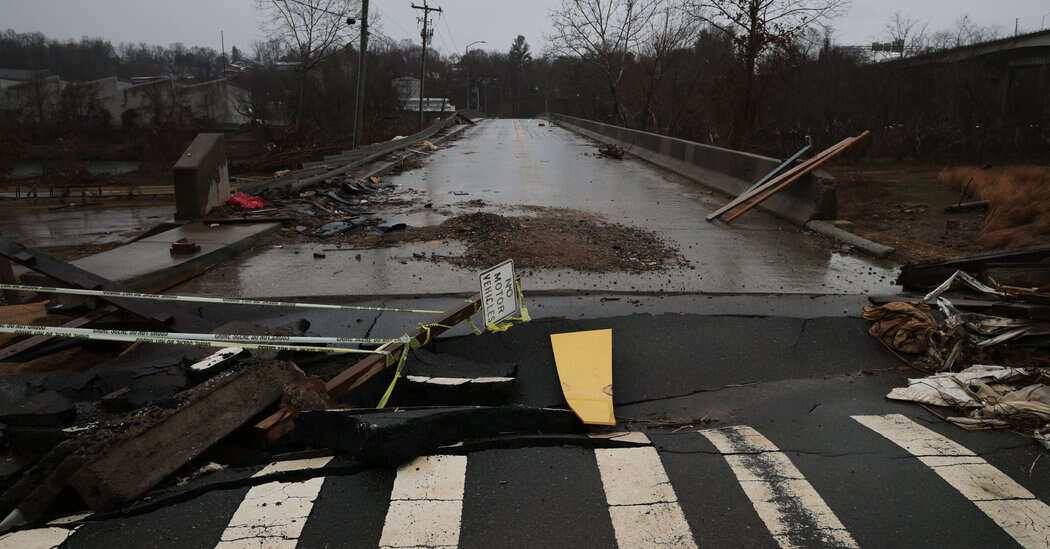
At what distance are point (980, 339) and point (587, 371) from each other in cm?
316

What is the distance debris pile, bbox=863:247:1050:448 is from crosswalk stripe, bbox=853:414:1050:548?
381 mm

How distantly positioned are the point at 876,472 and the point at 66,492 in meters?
4.27

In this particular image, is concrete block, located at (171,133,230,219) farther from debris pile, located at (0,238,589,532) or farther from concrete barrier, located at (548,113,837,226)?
concrete barrier, located at (548,113,837,226)

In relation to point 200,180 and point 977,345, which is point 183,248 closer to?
point 200,180

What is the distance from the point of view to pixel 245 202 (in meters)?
12.5

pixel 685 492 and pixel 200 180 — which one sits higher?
pixel 200 180

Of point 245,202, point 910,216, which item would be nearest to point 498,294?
point 245,202

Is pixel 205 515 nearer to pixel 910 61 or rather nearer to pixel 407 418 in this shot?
pixel 407 418

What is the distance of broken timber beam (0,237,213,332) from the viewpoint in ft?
18.5

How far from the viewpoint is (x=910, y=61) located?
124 feet

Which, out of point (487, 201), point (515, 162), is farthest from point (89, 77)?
point (487, 201)

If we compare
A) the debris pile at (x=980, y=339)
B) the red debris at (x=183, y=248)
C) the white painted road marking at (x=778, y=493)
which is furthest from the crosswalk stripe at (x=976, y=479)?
the red debris at (x=183, y=248)

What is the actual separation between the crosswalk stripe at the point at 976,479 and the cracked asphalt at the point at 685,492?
0.03 metres

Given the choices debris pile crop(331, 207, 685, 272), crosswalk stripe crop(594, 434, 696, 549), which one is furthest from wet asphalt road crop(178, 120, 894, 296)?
crosswalk stripe crop(594, 434, 696, 549)
